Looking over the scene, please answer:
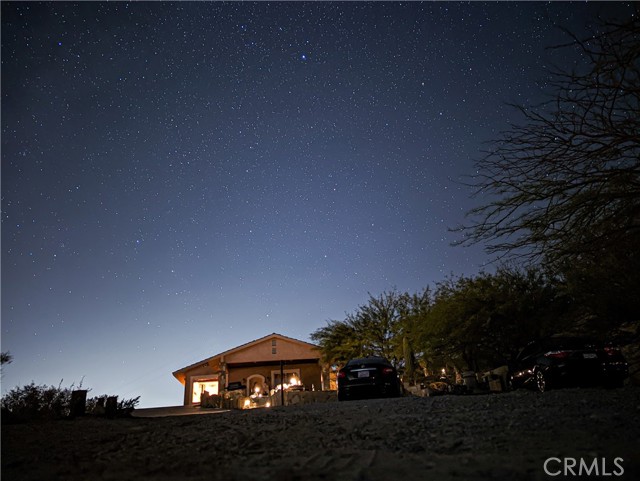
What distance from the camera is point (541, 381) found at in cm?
963

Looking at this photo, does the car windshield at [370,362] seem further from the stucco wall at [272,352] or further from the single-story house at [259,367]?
the stucco wall at [272,352]

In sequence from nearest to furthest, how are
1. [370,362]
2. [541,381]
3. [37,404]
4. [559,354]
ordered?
[37,404] → [559,354] → [541,381] → [370,362]

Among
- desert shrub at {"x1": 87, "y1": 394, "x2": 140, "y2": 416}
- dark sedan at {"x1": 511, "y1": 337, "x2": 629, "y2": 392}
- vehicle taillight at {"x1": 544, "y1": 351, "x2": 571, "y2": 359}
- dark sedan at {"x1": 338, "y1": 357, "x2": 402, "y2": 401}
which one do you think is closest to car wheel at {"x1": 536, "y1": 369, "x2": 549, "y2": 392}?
dark sedan at {"x1": 511, "y1": 337, "x2": 629, "y2": 392}

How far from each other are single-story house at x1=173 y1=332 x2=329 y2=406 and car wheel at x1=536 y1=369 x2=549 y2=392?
716 inches

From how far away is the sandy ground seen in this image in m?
2.74

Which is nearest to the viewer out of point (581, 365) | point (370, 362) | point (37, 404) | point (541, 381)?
point (37, 404)

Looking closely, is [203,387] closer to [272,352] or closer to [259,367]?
[259,367]

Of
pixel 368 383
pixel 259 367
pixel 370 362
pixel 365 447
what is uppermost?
pixel 259 367

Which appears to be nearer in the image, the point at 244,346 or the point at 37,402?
the point at 37,402

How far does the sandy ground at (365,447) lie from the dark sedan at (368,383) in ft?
19.9

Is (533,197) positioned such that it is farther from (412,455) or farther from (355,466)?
(355,466)

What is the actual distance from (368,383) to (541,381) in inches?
181

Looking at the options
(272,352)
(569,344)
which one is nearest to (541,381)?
(569,344)

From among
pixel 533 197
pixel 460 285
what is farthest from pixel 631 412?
pixel 460 285
